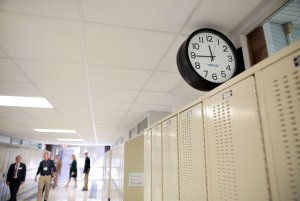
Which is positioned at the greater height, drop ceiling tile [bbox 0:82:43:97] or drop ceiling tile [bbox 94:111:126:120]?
drop ceiling tile [bbox 0:82:43:97]

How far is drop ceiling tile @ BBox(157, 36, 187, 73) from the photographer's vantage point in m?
Result: 2.18

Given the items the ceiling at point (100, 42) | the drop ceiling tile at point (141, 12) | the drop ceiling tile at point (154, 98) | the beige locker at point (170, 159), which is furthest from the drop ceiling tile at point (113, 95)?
the drop ceiling tile at point (141, 12)

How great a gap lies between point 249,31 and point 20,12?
198 centimetres

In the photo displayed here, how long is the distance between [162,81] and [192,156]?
73.0 inches

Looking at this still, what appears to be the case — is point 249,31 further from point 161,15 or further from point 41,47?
point 41,47

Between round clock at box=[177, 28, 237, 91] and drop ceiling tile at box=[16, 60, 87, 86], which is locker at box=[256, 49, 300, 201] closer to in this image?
round clock at box=[177, 28, 237, 91]

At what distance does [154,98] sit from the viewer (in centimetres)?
406

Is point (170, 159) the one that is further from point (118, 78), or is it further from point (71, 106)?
point (71, 106)

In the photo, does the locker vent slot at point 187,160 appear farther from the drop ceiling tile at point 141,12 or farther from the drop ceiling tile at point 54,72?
the drop ceiling tile at point 54,72

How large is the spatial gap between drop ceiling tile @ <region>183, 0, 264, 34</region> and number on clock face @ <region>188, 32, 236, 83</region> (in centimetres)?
14

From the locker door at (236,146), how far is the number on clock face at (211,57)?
52cm

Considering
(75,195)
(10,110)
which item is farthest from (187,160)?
(75,195)

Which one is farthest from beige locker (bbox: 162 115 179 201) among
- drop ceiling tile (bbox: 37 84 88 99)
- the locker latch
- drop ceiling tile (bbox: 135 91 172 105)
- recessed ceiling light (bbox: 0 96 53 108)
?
recessed ceiling light (bbox: 0 96 53 108)

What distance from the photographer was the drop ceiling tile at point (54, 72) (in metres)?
2.69
